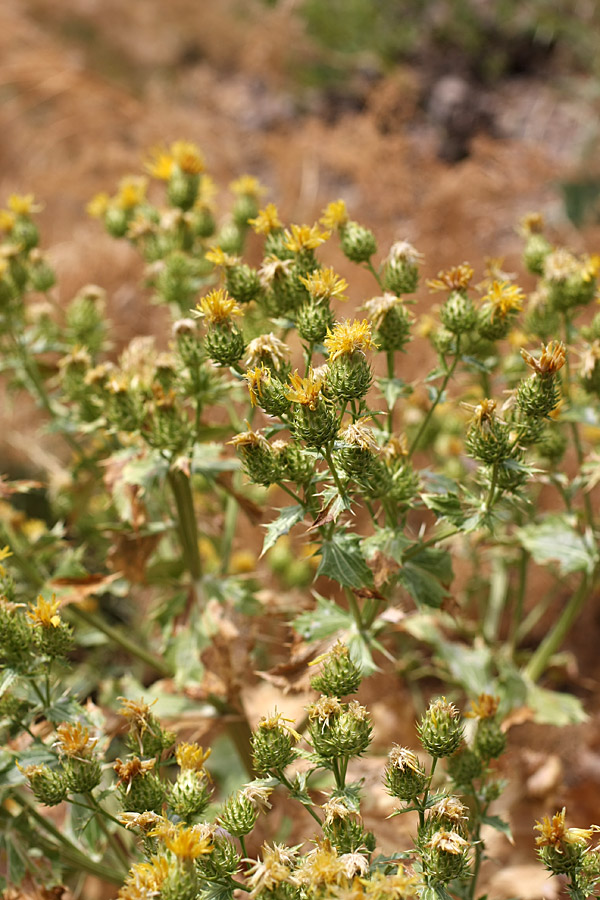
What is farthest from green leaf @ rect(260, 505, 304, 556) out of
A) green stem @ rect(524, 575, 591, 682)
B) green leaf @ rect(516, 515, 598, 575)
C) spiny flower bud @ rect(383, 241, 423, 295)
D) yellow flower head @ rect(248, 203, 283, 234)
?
green stem @ rect(524, 575, 591, 682)

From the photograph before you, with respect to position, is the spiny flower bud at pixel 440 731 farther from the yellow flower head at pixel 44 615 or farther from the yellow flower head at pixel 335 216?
the yellow flower head at pixel 335 216

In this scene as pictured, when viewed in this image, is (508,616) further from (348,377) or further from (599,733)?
(348,377)

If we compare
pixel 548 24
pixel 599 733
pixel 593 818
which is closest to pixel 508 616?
pixel 599 733

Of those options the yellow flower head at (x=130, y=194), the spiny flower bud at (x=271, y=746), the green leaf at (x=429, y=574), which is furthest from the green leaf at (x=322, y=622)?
the yellow flower head at (x=130, y=194)

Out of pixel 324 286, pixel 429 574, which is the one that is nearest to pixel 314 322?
pixel 324 286

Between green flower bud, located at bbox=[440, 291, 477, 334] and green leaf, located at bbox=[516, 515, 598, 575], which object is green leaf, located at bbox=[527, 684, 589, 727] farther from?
green flower bud, located at bbox=[440, 291, 477, 334]

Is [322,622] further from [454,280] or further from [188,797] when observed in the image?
[454,280]
